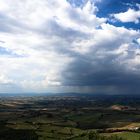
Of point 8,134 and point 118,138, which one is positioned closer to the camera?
point 118,138

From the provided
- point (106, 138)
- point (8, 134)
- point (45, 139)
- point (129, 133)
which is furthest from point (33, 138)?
point (129, 133)

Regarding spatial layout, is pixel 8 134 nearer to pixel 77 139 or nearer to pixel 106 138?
pixel 77 139

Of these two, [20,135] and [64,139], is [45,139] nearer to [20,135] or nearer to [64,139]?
[64,139]

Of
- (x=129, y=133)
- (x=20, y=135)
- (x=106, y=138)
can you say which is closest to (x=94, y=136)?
(x=106, y=138)

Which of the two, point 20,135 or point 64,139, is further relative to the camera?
point 20,135

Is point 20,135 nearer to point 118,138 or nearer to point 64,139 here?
point 64,139

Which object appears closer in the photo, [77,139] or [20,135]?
[77,139]

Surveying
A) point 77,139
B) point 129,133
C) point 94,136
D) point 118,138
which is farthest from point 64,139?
point 129,133
